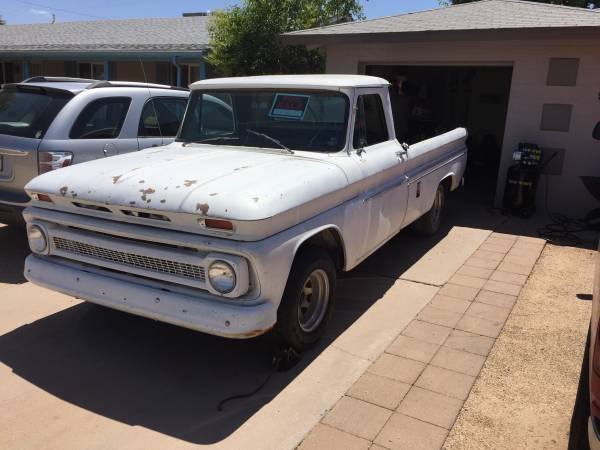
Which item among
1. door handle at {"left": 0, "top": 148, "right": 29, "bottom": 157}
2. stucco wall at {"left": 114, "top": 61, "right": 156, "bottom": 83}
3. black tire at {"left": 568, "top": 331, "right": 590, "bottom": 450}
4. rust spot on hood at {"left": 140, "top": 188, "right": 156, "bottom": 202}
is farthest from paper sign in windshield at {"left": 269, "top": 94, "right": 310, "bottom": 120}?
stucco wall at {"left": 114, "top": 61, "right": 156, "bottom": 83}

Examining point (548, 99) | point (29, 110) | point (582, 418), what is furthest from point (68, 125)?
point (548, 99)

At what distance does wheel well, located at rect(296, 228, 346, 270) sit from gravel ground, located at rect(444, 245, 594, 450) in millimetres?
1323

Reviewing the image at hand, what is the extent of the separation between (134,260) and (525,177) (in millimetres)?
6570

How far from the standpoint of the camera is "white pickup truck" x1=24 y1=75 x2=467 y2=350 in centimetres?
317

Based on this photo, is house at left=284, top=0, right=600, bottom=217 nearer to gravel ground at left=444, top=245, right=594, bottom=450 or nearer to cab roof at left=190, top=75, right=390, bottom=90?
cab roof at left=190, top=75, right=390, bottom=90

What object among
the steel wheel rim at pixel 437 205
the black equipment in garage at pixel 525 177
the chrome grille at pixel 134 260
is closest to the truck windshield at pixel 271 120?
the chrome grille at pixel 134 260

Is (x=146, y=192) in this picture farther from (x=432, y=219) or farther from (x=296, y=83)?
(x=432, y=219)

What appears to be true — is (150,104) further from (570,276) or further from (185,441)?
(570,276)

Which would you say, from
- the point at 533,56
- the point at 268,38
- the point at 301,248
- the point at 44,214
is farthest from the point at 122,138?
the point at 268,38

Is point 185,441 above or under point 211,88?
under

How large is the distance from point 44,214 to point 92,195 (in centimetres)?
56

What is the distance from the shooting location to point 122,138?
238 inches

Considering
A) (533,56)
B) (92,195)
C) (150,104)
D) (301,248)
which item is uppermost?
(533,56)

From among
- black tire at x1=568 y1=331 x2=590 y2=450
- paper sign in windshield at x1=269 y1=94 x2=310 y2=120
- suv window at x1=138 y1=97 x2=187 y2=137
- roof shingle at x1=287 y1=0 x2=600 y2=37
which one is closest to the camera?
black tire at x1=568 y1=331 x2=590 y2=450
